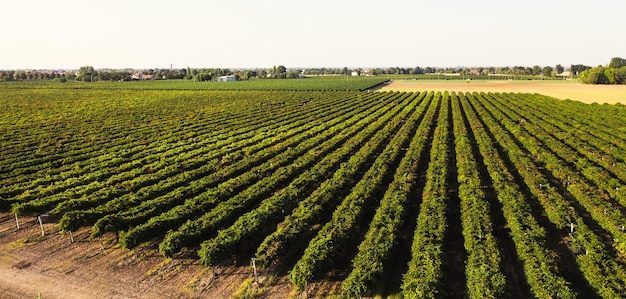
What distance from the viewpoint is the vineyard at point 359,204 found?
14688 millimetres

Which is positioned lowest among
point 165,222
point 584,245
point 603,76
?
point 165,222

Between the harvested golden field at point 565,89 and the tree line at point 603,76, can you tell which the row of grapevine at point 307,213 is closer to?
the harvested golden field at point 565,89

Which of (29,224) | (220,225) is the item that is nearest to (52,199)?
(29,224)

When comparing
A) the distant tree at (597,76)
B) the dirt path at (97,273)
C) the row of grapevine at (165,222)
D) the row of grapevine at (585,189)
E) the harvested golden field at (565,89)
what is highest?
the distant tree at (597,76)

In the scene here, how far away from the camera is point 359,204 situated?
20422 mm

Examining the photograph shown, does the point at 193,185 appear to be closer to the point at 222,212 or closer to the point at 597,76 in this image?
the point at 222,212

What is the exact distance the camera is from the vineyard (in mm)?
14688

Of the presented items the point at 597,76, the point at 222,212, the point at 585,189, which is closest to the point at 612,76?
the point at 597,76

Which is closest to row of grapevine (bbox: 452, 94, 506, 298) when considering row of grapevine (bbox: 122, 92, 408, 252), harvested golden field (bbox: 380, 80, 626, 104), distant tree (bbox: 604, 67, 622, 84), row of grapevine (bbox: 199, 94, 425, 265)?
row of grapevine (bbox: 199, 94, 425, 265)

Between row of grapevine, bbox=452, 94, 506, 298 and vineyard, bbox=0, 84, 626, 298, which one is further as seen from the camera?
vineyard, bbox=0, 84, 626, 298

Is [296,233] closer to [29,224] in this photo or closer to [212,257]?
[212,257]

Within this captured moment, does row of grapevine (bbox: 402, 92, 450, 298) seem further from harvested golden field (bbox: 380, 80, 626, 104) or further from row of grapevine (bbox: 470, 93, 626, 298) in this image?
harvested golden field (bbox: 380, 80, 626, 104)

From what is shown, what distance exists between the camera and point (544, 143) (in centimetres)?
3638

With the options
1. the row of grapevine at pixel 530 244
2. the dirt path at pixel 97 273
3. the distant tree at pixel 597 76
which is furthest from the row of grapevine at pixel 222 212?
the distant tree at pixel 597 76
